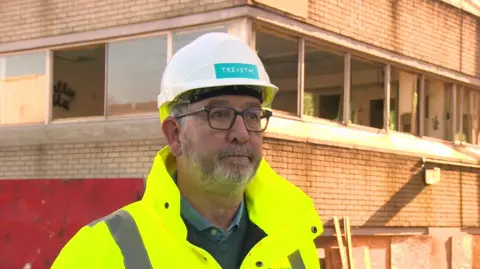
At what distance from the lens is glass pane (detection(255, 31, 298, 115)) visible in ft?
29.2

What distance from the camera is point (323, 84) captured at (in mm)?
9719

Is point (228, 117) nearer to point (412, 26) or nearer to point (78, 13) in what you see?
point (78, 13)

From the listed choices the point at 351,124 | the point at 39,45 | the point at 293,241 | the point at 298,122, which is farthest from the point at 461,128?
the point at 293,241

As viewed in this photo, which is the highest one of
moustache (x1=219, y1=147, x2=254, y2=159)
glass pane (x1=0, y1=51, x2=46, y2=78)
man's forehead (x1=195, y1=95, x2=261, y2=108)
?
glass pane (x1=0, y1=51, x2=46, y2=78)

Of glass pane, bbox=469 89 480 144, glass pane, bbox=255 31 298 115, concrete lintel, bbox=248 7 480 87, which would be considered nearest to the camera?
concrete lintel, bbox=248 7 480 87

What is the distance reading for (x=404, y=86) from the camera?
11.1 m

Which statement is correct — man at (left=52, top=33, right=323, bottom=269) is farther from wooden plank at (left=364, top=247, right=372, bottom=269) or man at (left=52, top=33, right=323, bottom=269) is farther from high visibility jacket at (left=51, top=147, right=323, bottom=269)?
wooden plank at (left=364, top=247, right=372, bottom=269)

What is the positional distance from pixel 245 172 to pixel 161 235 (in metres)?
0.33

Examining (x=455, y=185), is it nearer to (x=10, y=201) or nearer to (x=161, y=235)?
(x=10, y=201)

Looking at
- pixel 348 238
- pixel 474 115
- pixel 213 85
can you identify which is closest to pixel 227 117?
pixel 213 85

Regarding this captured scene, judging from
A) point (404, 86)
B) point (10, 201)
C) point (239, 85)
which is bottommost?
point (10, 201)

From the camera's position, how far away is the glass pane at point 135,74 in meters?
8.96

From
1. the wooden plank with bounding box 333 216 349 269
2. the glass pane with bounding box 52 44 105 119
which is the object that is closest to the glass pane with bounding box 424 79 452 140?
the wooden plank with bounding box 333 216 349 269

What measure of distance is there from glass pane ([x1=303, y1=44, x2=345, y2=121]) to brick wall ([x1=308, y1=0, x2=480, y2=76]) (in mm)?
410
